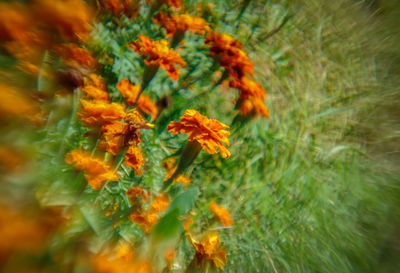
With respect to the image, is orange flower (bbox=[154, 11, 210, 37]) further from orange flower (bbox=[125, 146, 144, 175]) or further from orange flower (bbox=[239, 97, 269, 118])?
orange flower (bbox=[125, 146, 144, 175])

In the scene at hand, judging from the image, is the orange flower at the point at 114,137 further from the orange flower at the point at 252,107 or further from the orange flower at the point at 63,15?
the orange flower at the point at 252,107

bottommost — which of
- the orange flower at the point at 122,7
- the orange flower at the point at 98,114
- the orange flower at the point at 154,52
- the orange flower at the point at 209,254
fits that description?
the orange flower at the point at 209,254

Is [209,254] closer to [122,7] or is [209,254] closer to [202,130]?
[202,130]

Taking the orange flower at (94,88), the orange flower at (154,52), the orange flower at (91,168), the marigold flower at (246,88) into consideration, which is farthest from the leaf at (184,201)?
the marigold flower at (246,88)

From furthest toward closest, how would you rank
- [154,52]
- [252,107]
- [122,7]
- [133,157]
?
[252,107]
[122,7]
[154,52]
[133,157]

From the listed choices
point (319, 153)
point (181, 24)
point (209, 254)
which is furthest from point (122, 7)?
point (319, 153)

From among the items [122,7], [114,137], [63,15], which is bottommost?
[114,137]
